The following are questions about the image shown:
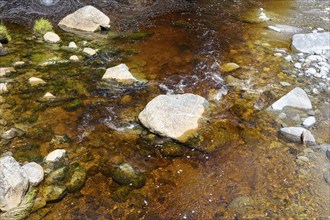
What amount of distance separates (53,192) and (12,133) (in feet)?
5.80

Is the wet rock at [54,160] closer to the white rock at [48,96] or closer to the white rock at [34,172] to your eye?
the white rock at [34,172]

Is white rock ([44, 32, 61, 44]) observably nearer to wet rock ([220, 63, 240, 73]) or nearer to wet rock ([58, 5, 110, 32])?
wet rock ([58, 5, 110, 32])

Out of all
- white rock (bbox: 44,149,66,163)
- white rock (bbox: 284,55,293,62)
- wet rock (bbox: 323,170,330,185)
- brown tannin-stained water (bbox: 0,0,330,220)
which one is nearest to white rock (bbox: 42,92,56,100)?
brown tannin-stained water (bbox: 0,0,330,220)

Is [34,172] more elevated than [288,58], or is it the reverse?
[34,172]

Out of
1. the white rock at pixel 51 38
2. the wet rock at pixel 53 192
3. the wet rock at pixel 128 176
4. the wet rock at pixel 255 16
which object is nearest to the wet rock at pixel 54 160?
the wet rock at pixel 53 192

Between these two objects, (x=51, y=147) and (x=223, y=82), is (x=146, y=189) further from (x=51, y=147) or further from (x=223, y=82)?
(x=223, y=82)

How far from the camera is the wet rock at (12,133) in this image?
602cm

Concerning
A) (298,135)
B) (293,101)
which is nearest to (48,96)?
(298,135)

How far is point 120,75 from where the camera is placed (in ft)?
26.4

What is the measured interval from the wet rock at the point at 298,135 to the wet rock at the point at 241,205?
74.5 inches

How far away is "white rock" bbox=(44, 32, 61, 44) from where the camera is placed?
9.73 meters

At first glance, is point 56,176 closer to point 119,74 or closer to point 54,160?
point 54,160

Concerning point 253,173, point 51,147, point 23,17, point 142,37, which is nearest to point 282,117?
point 253,173

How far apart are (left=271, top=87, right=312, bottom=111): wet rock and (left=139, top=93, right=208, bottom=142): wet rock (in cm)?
172
